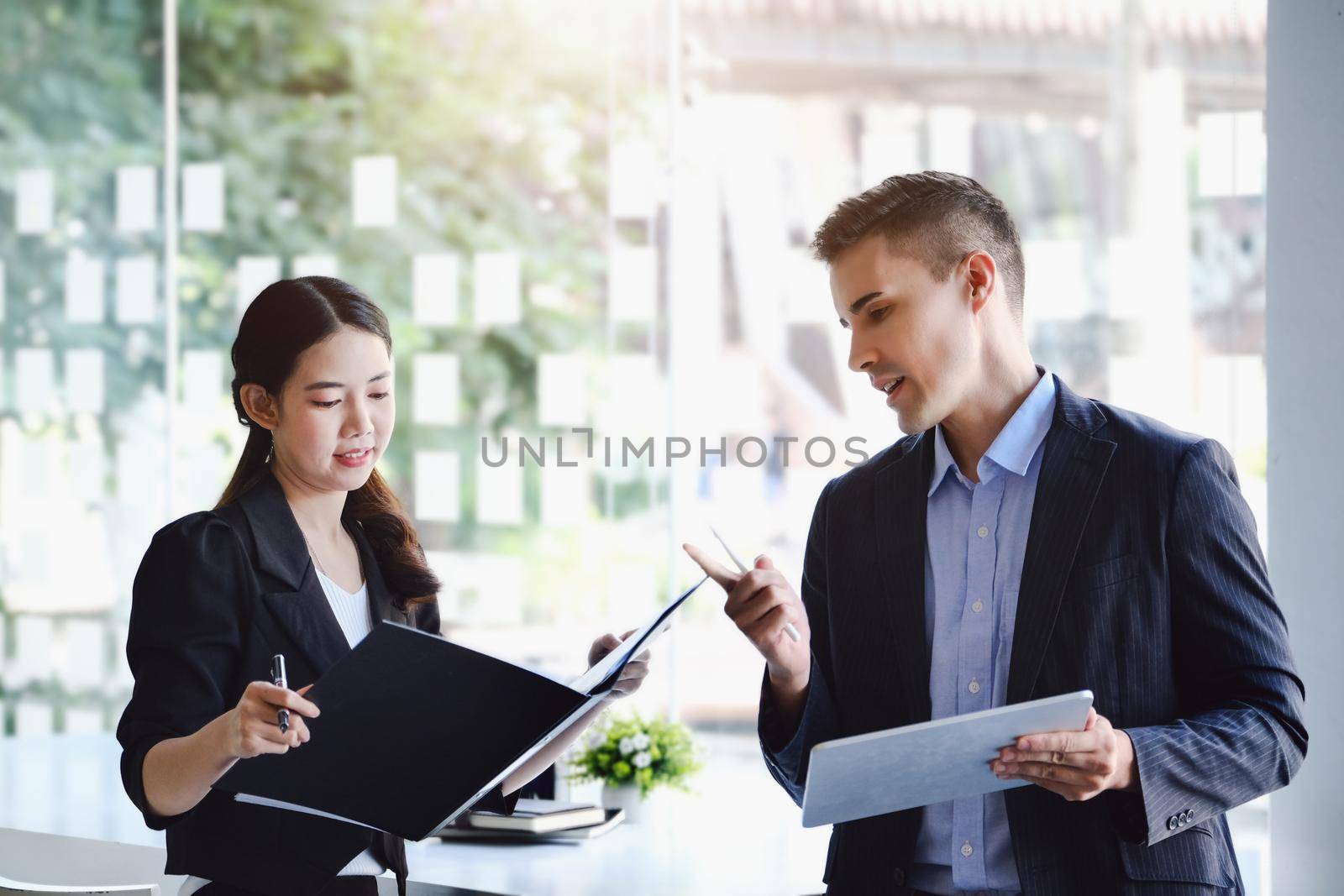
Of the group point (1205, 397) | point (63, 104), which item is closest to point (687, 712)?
point (1205, 397)

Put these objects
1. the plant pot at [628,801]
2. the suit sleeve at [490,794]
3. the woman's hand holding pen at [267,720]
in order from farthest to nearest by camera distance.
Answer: the plant pot at [628,801], the suit sleeve at [490,794], the woman's hand holding pen at [267,720]

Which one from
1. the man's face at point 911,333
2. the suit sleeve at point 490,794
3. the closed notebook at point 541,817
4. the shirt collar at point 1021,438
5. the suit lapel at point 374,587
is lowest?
the closed notebook at point 541,817

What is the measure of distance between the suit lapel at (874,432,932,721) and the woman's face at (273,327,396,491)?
70 cm

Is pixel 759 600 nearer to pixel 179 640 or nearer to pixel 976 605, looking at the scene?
pixel 976 605

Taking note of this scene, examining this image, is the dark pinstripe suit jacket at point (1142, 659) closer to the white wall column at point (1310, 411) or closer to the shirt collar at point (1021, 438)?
the shirt collar at point (1021, 438)

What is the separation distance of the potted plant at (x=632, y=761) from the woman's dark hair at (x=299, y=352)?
3.97ft

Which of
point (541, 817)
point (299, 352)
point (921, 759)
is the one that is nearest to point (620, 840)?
point (541, 817)

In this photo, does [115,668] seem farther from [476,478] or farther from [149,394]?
[476,478]

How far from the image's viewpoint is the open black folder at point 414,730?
61.3 inches

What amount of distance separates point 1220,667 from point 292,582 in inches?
45.5

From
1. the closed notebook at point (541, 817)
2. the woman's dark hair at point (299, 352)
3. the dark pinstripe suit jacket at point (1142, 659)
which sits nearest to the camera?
the dark pinstripe suit jacket at point (1142, 659)

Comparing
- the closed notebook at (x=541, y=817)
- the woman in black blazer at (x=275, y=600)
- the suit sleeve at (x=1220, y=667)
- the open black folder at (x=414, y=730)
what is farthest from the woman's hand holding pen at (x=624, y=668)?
the closed notebook at (x=541, y=817)

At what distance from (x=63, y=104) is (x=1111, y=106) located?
Answer: 332cm

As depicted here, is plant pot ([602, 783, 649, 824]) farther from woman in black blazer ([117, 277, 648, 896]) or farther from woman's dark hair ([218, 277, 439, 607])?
woman's dark hair ([218, 277, 439, 607])
